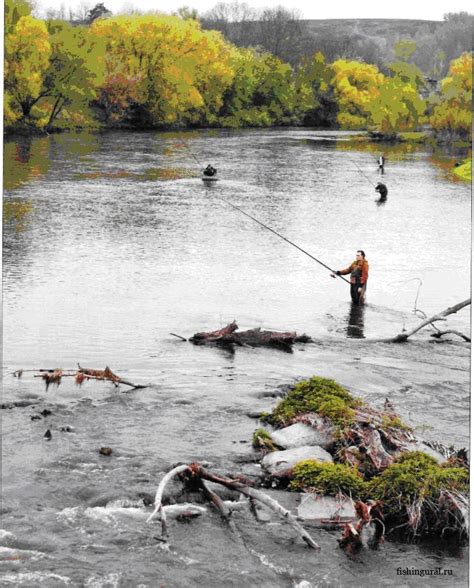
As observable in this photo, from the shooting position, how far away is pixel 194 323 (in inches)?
618

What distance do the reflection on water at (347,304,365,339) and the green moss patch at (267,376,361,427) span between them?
3966mm

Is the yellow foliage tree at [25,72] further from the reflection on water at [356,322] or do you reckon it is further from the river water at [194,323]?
the reflection on water at [356,322]

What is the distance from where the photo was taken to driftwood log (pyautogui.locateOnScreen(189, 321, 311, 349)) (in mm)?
14570

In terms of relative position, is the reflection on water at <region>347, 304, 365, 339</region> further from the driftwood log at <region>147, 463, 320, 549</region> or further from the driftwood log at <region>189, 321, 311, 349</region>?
the driftwood log at <region>147, 463, 320, 549</region>

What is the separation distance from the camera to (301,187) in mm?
30672

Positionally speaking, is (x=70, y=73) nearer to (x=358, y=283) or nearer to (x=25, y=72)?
(x=25, y=72)

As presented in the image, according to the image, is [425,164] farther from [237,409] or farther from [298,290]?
[237,409]

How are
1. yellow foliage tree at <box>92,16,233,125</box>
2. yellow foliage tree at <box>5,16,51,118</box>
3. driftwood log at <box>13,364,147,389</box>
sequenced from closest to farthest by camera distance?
yellow foliage tree at <box>92,16,233,125</box>, driftwood log at <box>13,364,147,389</box>, yellow foliage tree at <box>5,16,51,118</box>

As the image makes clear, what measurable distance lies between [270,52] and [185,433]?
4630 millimetres

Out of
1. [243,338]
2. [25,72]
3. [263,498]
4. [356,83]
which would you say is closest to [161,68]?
[25,72]

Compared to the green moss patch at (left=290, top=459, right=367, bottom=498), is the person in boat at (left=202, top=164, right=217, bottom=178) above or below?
above

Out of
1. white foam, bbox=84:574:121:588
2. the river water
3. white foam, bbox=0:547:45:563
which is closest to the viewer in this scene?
white foam, bbox=84:574:121:588

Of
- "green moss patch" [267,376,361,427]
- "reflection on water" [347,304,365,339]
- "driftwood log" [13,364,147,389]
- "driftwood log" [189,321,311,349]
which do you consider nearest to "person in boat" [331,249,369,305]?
"reflection on water" [347,304,365,339]

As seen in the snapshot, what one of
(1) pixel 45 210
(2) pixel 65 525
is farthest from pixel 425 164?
(2) pixel 65 525
